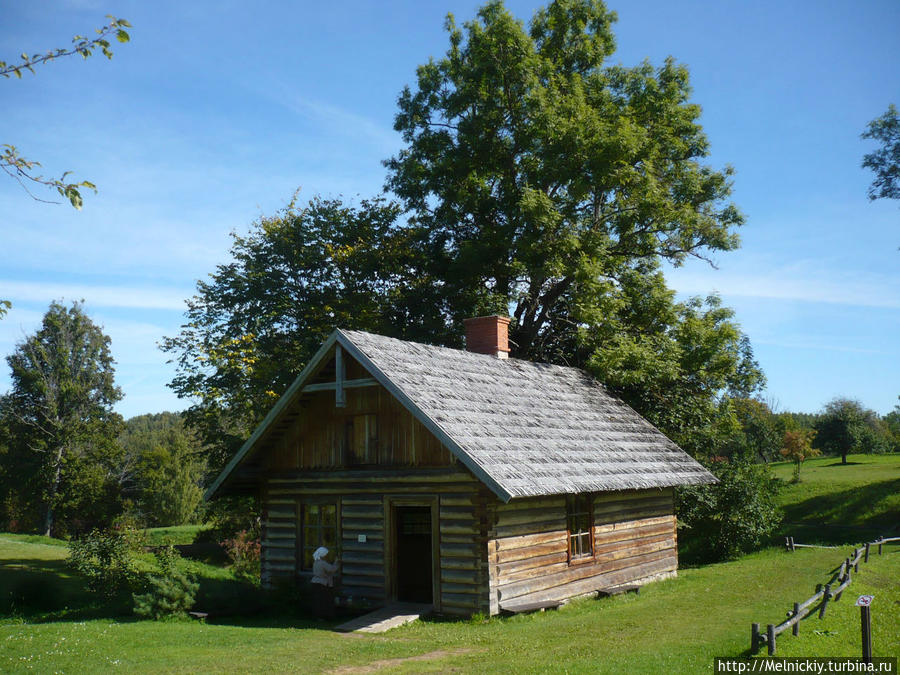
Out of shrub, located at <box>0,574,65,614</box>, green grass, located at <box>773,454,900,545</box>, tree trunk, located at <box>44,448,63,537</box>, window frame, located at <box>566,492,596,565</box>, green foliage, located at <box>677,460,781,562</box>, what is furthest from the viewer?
tree trunk, located at <box>44,448,63,537</box>

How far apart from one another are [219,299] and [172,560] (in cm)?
1416

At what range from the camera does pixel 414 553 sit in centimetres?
1662

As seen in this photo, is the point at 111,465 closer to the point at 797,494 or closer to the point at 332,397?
the point at 332,397

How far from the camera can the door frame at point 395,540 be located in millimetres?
14820

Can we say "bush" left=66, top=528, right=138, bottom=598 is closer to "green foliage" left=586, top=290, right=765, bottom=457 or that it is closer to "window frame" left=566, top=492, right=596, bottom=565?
"window frame" left=566, top=492, right=596, bottom=565

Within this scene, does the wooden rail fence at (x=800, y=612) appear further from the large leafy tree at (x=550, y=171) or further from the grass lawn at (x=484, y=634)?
the large leafy tree at (x=550, y=171)

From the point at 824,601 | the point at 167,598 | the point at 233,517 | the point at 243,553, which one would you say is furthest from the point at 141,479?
the point at 824,601

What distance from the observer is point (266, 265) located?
30812mm

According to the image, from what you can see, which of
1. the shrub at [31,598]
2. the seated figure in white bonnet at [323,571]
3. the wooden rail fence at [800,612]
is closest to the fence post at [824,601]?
the wooden rail fence at [800,612]

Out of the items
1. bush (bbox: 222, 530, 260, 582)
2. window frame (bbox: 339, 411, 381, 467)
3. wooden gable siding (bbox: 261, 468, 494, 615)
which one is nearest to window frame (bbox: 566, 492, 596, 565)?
wooden gable siding (bbox: 261, 468, 494, 615)

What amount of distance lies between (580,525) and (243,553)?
15175 millimetres

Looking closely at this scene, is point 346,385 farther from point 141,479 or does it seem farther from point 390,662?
point 141,479

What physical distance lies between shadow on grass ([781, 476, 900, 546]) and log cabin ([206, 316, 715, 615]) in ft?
44.3

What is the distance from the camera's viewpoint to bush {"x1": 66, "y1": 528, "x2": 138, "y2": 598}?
18.5 meters
